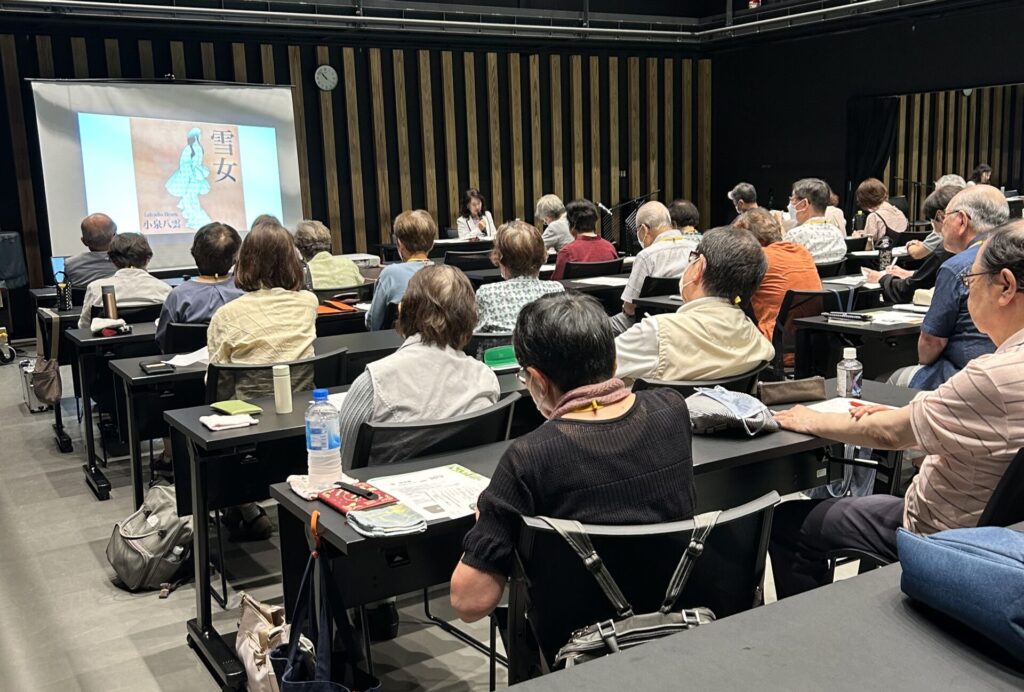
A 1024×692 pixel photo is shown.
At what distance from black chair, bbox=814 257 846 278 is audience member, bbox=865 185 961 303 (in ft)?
3.24

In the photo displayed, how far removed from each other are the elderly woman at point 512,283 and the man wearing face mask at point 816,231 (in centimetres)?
297

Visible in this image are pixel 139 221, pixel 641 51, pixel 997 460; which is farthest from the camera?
pixel 641 51

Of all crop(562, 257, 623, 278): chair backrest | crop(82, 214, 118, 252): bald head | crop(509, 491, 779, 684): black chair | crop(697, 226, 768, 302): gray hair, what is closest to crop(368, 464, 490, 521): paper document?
crop(509, 491, 779, 684): black chair

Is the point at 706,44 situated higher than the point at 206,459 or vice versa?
the point at 706,44

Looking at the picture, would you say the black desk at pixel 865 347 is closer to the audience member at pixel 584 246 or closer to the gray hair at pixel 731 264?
the gray hair at pixel 731 264

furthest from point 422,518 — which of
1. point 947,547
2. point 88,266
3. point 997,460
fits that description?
point 88,266

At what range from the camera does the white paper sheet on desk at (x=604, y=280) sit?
6.55 meters

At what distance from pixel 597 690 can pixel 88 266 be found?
604 centimetres

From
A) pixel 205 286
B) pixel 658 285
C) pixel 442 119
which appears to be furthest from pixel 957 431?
pixel 442 119

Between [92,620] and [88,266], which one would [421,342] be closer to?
[92,620]

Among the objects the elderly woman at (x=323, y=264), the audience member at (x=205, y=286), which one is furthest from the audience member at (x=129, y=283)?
Answer: the elderly woman at (x=323, y=264)

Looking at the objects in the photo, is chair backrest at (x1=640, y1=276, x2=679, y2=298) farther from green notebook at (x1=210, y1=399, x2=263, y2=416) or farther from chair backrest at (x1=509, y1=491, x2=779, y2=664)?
chair backrest at (x1=509, y1=491, x2=779, y2=664)

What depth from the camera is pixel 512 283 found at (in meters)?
4.40

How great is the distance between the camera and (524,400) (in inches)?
137
